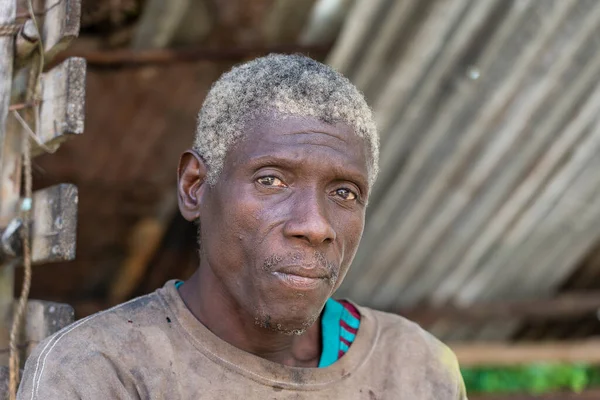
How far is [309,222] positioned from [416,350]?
0.68 metres

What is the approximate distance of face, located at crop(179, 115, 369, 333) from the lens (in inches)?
84.2

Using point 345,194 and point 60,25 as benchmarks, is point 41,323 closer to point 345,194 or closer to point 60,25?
point 60,25

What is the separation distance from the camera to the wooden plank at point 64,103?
7.52ft

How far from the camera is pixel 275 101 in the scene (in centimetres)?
229

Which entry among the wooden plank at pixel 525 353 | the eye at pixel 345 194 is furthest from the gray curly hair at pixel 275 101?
the wooden plank at pixel 525 353

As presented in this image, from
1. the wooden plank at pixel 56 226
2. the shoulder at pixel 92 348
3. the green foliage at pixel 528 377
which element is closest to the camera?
the shoulder at pixel 92 348

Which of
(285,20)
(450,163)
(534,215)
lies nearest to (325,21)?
(285,20)

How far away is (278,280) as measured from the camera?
212 cm

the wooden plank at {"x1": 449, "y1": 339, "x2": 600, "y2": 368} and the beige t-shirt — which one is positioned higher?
the beige t-shirt

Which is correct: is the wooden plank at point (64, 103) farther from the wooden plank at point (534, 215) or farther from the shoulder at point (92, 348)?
the wooden plank at point (534, 215)

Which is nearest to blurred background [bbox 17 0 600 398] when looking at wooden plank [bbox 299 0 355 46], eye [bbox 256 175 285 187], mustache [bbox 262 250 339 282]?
wooden plank [bbox 299 0 355 46]

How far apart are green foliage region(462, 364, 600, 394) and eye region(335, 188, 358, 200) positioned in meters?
3.26

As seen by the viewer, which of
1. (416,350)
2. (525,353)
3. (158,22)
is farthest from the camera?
(525,353)

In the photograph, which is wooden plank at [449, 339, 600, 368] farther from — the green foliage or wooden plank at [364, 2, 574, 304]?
wooden plank at [364, 2, 574, 304]
